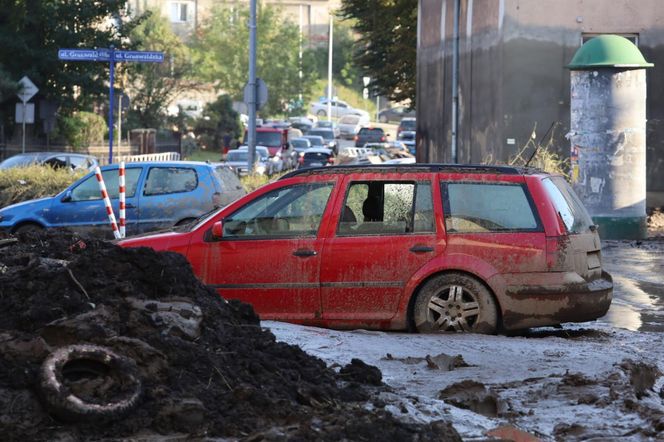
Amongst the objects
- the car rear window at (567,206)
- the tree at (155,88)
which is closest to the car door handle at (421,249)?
the car rear window at (567,206)

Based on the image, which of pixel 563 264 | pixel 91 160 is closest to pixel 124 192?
pixel 563 264

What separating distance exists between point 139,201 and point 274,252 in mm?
8130

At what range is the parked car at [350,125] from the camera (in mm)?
87625

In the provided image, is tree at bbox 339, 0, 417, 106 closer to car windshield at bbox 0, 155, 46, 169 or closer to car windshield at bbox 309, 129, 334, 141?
car windshield at bbox 0, 155, 46, 169

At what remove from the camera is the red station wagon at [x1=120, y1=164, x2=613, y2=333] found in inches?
418

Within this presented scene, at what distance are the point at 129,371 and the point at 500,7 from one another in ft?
72.5

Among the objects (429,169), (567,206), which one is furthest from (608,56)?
(429,169)

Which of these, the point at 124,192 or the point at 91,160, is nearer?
the point at 124,192

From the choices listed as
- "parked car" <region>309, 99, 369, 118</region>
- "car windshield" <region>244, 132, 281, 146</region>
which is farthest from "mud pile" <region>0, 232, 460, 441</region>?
"parked car" <region>309, 99, 369, 118</region>

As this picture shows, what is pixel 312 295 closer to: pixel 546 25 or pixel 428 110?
pixel 546 25

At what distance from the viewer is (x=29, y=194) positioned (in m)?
24.6

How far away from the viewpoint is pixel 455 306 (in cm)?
1059

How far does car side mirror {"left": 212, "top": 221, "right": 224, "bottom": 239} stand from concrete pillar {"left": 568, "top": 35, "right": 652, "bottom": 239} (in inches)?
437

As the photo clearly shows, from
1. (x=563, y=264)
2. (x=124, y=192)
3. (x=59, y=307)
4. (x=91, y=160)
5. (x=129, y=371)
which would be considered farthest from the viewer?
(x=91, y=160)
